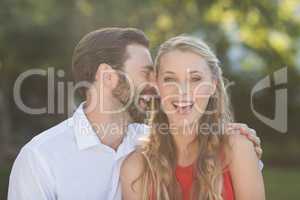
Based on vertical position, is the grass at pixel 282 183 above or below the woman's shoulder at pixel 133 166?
below

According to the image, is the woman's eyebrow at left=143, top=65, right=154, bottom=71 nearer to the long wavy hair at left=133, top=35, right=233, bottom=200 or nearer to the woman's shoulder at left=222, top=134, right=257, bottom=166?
the long wavy hair at left=133, top=35, right=233, bottom=200

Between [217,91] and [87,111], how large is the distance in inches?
27.4

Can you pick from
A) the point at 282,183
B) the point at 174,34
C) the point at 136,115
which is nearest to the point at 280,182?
the point at 282,183

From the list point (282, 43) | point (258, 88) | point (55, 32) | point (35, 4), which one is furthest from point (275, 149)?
point (35, 4)

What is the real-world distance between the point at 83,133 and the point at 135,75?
A: 422 millimetres

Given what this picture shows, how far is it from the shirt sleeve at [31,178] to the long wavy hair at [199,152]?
47cm

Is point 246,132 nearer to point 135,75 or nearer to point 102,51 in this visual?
point 135,75

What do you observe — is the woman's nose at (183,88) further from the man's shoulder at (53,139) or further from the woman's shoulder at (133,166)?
the man's shoulder at (53,139)

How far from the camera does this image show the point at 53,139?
9.43ft

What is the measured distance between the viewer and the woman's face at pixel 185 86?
2734mm

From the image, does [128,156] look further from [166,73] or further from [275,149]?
[275,149]

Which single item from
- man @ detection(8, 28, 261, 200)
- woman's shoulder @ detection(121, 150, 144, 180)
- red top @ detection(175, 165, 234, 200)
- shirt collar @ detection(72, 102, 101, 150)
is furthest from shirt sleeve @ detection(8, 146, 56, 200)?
red top @ detection(175, 165, 234, 200)

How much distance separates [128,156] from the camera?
284cm

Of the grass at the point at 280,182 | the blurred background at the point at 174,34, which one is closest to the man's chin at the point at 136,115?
the blurred background at the point at 174,34
